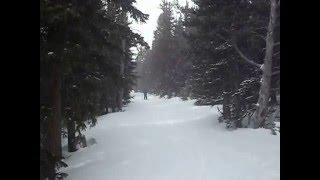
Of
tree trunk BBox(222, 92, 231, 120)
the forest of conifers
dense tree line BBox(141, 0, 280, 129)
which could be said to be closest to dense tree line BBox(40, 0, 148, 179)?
the forest of conifers

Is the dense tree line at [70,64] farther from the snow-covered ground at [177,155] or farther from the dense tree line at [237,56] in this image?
the dense tree line at [237,56]

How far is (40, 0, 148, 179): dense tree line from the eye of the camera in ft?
24.4

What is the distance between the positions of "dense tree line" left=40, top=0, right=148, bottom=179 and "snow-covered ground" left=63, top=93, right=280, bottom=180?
1384 millimetres

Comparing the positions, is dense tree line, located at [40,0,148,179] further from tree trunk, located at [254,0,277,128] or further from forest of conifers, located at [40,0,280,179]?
tree trunk, located at [254,0,277,128]

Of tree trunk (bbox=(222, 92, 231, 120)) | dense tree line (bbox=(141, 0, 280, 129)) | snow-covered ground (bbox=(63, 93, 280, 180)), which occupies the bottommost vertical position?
snow-covered ground (bbox=(63, 93, 280, 180))

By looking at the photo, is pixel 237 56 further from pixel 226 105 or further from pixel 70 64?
pixel 70 64

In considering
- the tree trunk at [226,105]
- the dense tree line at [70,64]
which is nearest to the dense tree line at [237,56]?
the tree trunk at [226,105]

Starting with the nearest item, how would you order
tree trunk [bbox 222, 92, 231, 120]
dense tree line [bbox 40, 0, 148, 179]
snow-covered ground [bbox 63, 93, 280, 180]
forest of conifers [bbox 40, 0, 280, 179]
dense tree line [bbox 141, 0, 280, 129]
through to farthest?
dense tree line [bbox 40, 0, 148, 179] → forest of conifers [bbox 40, 0, 280, 179] → snow-covered ground [bbox 63, 93, 280, 180] → dense tree line [bbox 141, 0, 280, 129] → tree trunk [bbox 222, 92, 231, 120]

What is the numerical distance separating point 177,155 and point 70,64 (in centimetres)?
503

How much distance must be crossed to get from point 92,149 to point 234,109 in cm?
710

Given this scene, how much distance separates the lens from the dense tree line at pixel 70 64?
7.43 meters

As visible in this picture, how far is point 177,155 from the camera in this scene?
1155 centimetres
